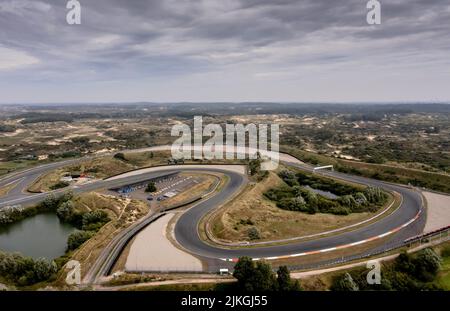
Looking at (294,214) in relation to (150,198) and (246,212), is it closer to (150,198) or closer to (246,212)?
(246,212)

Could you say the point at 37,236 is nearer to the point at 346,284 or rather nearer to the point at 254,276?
the point at 254,276

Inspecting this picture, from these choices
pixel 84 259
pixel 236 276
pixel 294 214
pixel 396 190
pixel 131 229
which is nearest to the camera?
pixel 236 276

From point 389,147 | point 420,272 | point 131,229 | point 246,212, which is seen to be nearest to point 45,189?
point 131,229

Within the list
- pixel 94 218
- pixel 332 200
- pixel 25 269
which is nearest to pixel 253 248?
pixel 332 200

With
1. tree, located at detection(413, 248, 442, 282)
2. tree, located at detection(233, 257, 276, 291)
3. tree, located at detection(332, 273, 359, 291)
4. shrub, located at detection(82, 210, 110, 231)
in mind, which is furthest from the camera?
shrub, located at detection(82, 210, 110, 231)

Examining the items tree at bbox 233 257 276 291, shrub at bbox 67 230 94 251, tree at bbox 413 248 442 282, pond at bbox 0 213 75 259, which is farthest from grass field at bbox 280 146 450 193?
pond at bbox 0 213 75 259

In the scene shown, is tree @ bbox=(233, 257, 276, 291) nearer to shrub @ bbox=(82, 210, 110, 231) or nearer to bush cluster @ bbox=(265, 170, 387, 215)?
bush cluster @ bbox=(265, 170, 387, 215)
